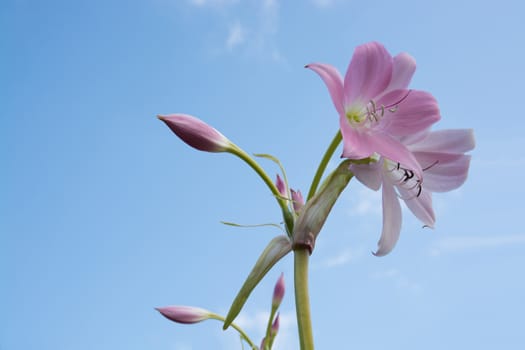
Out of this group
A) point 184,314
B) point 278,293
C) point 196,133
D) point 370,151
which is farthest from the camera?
point 278,293

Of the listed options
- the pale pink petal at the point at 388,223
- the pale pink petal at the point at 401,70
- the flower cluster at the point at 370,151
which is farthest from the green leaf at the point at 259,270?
the pale pink petal at the point at 401,70

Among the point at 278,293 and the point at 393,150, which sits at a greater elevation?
the point at 393,150

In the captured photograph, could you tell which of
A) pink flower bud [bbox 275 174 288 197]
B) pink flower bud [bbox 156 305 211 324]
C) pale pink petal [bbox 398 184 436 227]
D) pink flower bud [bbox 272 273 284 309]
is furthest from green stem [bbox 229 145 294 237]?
pink flower bud [bbox 272 273 284 309]

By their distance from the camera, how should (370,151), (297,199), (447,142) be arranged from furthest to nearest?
(297,199) → (447,142) → (370,151)

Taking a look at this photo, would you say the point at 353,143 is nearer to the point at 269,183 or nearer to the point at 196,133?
the point at 269,183

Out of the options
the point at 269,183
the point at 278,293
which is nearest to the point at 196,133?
the point at 269,183

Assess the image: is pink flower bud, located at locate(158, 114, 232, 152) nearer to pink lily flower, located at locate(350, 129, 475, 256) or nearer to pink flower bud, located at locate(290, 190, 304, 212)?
pink flower bud, located at locate(290, 190, 304, 212)

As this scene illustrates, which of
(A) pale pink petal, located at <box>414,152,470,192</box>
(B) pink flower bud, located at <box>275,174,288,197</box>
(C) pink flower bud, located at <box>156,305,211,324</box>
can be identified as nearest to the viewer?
(A) pale pink petal, located at <box>414,152,470,192</box>
